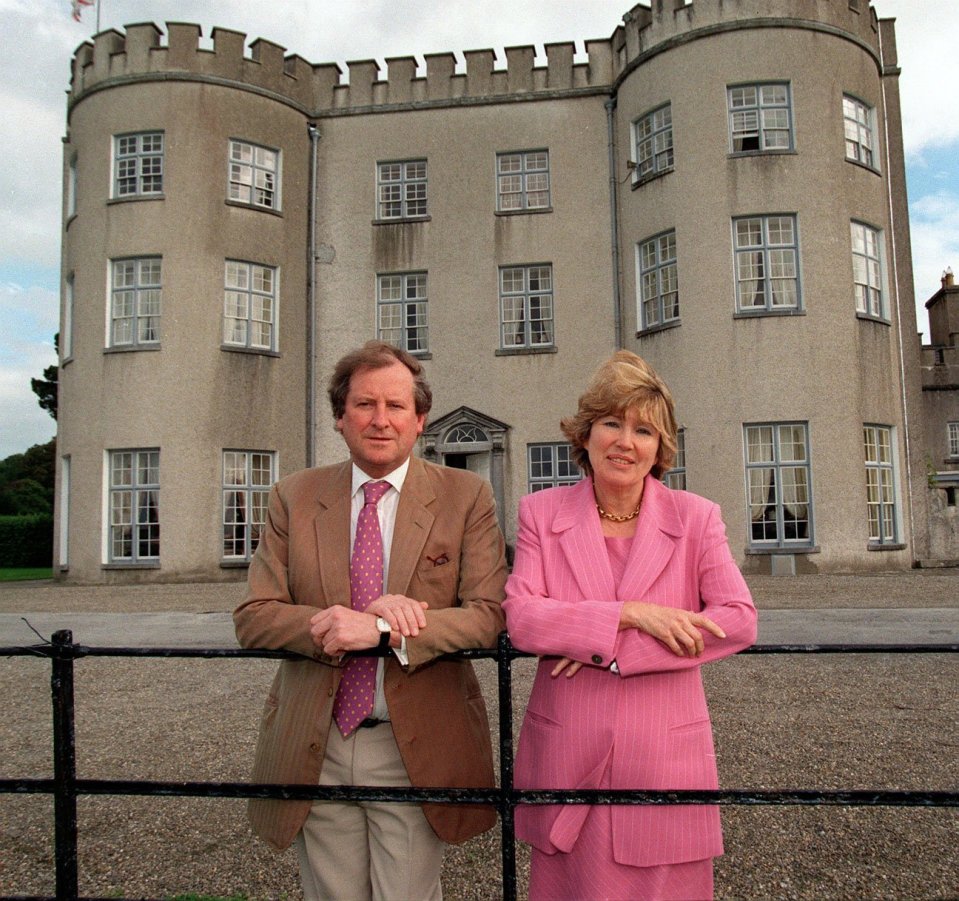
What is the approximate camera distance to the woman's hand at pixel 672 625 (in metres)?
2.12

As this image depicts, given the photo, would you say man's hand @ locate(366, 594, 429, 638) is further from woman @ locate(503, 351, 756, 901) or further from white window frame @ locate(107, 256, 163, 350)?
white window frame @ locate(107, 256, 163, 350)

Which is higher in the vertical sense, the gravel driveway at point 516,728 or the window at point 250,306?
the window at point 250,306

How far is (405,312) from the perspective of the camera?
20141 mm

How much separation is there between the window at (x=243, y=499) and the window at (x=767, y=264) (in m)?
11.0

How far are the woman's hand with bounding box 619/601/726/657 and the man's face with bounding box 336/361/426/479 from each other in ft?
2.76

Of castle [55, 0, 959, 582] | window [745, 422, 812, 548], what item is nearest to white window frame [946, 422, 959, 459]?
castle [55, 0, 959, 582]

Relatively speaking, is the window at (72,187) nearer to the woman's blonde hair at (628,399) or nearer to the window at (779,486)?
the window at (779,486)

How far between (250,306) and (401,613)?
1811 cm

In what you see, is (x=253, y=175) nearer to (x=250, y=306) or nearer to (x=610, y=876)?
(x=250, y=306)

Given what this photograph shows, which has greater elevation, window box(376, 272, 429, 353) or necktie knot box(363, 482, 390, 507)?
window box(376, 272, 429, 353)

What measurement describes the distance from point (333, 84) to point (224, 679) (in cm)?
1734

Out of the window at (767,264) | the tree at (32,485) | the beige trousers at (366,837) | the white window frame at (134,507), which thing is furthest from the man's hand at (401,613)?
the tree at (32,485)

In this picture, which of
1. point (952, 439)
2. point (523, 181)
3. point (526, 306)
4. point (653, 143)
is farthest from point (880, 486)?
point (952, 439)

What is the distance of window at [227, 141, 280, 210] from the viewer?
19.3m
